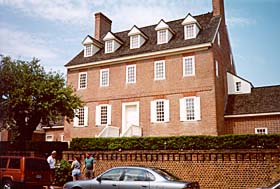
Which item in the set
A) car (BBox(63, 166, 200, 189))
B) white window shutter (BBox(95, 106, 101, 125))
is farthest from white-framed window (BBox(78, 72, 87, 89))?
car (BBox(63, 166, 200, 189))

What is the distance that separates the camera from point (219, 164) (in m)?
13.5

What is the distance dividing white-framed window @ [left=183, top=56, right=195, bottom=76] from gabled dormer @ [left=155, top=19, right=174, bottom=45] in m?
2.41

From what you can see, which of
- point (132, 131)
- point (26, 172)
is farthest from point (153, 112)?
point (26, 172)

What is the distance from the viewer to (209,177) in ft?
44.7

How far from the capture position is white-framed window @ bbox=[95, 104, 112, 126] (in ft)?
73.9

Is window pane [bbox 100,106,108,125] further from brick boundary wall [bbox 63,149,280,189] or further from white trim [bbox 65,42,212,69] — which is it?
brick boundary wall [bbox 63,149,280,189]

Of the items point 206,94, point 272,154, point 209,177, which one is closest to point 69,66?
point 206,94

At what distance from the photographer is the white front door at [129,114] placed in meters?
21.6

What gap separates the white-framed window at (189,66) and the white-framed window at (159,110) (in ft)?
7.62

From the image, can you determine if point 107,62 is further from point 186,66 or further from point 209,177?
point 209,177

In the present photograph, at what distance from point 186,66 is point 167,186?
41.7 feet

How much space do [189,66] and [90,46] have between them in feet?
28.9

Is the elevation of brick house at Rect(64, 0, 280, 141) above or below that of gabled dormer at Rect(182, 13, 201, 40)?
below

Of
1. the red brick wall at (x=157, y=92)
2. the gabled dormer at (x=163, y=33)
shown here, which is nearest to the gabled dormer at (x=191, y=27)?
the gabled dormer at (x=163, y=33)
